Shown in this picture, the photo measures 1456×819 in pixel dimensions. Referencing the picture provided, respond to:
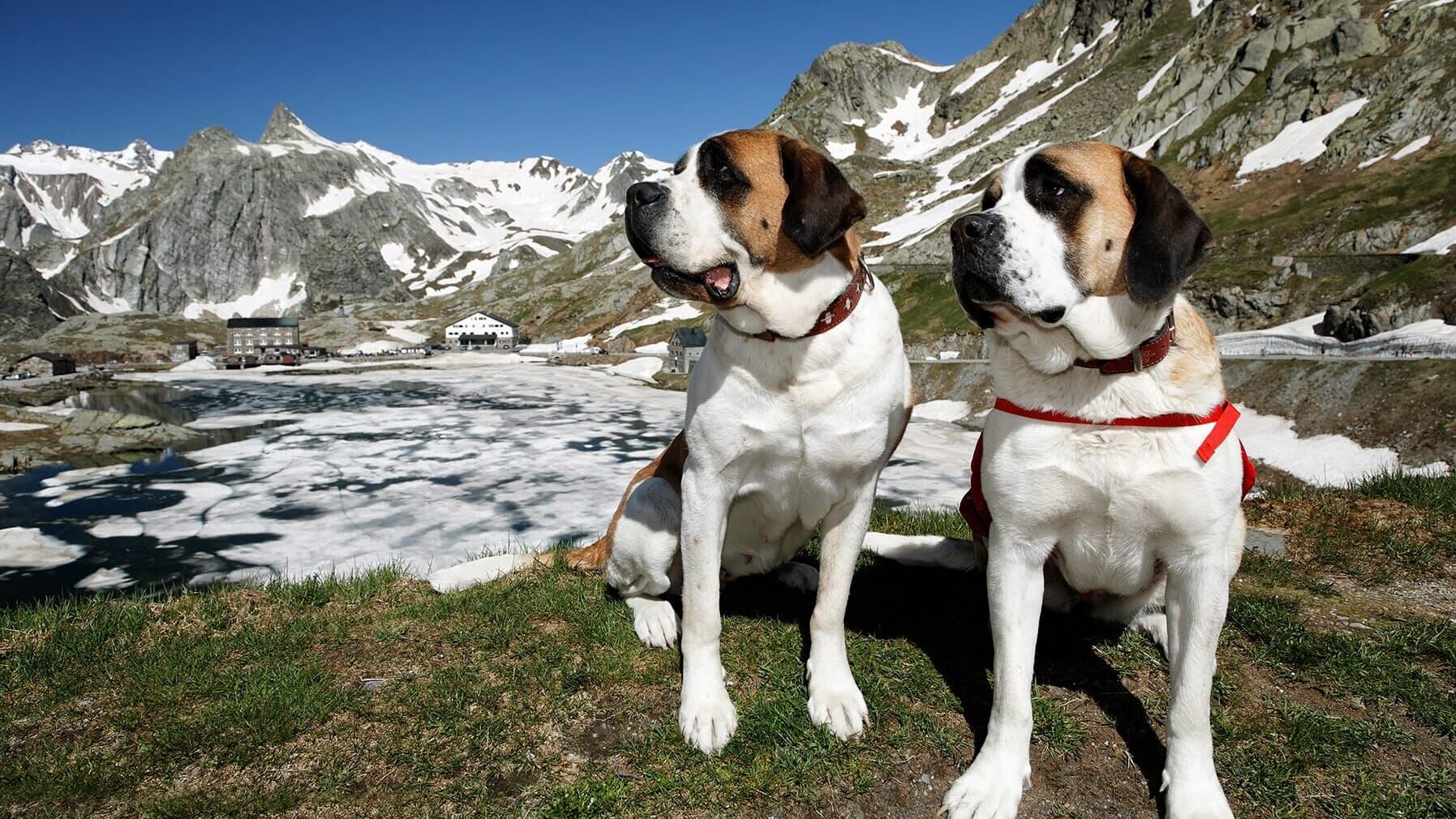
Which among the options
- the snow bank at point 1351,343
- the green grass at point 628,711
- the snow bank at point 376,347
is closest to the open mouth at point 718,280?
the green grass at point 628,711

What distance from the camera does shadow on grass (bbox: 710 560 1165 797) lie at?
12.0 ft

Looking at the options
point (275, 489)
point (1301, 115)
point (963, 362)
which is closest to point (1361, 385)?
point (963, 362)

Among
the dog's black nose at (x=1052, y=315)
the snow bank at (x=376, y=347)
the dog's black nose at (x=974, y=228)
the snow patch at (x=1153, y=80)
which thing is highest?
the snow patch at (x=1153, y=80)

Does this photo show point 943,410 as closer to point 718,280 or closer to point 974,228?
point 718,280

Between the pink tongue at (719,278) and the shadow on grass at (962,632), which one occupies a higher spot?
the pink tongue at (719,278)

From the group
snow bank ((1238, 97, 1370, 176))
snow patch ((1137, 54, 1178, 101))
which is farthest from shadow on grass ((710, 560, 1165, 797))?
snow patch ((1137, 54, 1178, 101))

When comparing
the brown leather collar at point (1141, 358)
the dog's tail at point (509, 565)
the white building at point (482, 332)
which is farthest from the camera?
the white building at point (482, 332)

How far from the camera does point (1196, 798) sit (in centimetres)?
Answer: 300

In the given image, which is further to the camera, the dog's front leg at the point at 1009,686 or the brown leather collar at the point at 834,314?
the brown leather collar at the point at 834,314

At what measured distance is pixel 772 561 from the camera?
15.4ft

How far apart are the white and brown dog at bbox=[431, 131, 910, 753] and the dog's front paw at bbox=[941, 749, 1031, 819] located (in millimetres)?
581

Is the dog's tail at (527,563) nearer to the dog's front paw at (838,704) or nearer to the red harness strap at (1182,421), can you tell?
the dog's front paw at (838,704)

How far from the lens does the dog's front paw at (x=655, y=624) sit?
443 cm

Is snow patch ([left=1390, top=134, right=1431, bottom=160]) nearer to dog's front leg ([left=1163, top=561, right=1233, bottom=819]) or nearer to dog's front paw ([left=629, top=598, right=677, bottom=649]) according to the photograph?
dog's front leg ([left=1163, top=561, right=1233, bottom=819])
